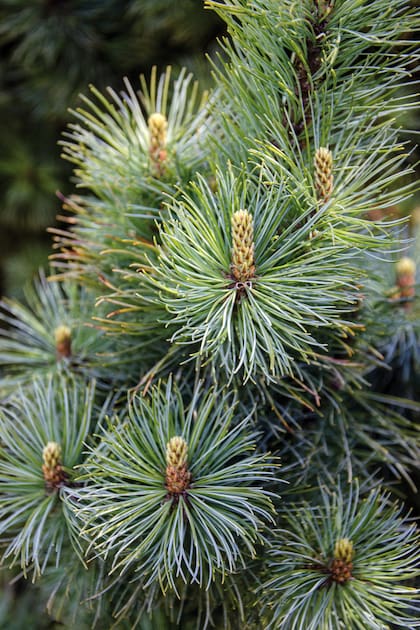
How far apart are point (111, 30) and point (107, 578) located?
67 centimetres

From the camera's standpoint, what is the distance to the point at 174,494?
1.26 feet

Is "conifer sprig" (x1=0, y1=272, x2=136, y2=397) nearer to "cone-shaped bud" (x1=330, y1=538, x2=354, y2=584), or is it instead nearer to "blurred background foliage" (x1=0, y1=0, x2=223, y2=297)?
"cone-shaped bud" (x1=330, y1=538, x2=354, y2=584)

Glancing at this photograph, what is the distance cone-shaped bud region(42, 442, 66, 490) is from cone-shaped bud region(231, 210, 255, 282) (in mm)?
162

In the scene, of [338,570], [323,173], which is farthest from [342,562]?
[323,173]

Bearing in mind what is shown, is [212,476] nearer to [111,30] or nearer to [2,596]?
[2,596]

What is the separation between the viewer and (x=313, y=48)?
0.40 metres

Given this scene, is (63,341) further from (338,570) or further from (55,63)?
(55,63)

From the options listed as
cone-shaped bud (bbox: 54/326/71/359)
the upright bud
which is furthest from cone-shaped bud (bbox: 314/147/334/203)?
cone-shaped bud (bbox: 54/326/71/359)

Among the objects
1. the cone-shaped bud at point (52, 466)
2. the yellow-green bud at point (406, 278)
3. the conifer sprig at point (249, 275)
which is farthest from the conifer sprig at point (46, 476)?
the yellow-green bud at point (406, 278)

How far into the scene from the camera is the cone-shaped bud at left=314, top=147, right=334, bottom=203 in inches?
15.2

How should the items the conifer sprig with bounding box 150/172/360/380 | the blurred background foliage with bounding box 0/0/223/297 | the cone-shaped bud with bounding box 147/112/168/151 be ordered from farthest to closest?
1. the blurred background foliage with bounding box 0/0/223/297
2. the cone-shaped bud with bounding box 147/112/168/151
3. the conifer sprig with bounding box 150/172/360/380

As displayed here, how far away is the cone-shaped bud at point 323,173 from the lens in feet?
1.26

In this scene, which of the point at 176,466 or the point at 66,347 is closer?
the point at 176,466

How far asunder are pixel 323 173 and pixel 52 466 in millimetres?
250
